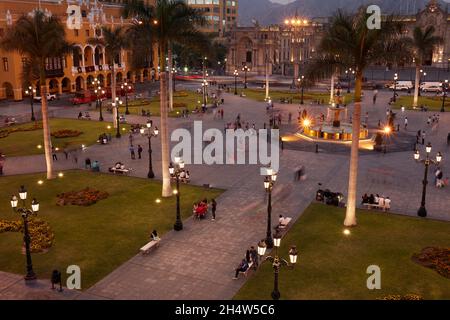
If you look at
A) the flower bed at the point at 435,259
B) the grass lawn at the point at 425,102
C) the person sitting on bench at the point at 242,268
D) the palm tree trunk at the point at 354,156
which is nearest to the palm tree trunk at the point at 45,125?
the person sitting on bench at the point at 242,268

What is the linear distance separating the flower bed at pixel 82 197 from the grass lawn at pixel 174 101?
30.1 metres

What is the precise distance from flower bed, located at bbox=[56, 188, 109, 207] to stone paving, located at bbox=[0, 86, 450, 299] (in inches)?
202

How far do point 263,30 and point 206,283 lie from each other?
110804mm

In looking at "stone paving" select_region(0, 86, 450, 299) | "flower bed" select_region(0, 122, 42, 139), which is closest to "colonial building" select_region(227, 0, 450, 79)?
"stone paving" select_region(0, 86, 450, 299)

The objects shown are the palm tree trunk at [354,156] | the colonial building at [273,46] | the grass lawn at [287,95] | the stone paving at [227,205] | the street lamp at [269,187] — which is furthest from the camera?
the colonial building at [273,46]

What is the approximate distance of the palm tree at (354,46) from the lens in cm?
2058

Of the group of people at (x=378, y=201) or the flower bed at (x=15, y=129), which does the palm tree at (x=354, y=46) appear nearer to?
the group of people at (x=378, y=201)

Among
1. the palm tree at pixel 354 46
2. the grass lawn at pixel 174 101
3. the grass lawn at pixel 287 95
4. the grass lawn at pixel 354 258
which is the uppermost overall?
the palm tree at pixel 354 46

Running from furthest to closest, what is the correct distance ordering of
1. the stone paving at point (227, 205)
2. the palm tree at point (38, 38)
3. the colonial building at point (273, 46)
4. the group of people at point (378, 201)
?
1. the colonial building at point (273, 46)
2. the palm tree at point (38, 38)
3. the group of people at point (378, 201)
4. the stone paving at point (227, 205)

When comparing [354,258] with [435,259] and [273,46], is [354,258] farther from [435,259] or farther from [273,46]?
[273,46]

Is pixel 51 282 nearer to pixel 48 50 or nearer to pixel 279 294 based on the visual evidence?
pixel 279 294

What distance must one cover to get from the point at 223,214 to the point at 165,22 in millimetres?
11251

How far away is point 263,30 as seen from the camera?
120875mm

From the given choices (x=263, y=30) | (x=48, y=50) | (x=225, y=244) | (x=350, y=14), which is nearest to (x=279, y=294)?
(x=225, y=244)
